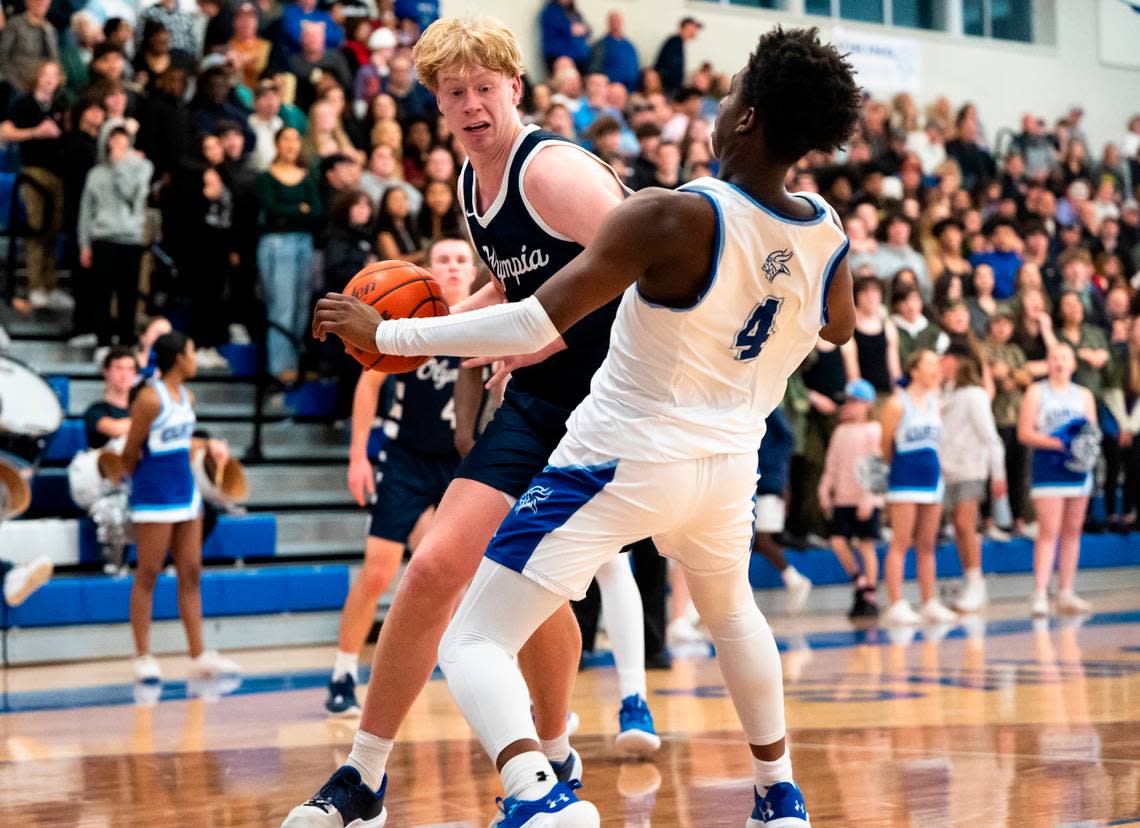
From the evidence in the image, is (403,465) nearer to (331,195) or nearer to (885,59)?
(331,195)

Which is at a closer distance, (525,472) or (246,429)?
(525,472)

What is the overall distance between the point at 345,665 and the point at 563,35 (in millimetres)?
10761

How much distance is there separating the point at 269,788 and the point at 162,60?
26.2 feet

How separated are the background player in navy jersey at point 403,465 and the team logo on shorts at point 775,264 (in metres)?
3.14

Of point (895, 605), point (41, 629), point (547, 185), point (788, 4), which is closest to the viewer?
point (547, 185)

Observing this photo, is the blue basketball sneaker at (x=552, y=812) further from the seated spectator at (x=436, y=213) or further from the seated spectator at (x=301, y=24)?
the seated spectator at (x=301, y=24)

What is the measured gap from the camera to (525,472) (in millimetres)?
3881

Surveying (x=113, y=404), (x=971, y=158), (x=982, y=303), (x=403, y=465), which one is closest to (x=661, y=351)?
(x=403, y=465)

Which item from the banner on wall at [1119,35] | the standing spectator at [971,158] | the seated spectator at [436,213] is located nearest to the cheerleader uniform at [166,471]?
the seated spectator at [436,213]

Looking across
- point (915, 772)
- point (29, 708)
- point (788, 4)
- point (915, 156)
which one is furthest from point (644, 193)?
point (788, 4)

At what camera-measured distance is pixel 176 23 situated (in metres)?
12.2

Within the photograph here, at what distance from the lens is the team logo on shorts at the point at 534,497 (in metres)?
3.37

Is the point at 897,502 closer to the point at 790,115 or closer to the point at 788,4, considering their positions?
the point at 790,115

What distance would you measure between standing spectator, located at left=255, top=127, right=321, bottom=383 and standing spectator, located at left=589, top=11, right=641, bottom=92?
19.6 ft
